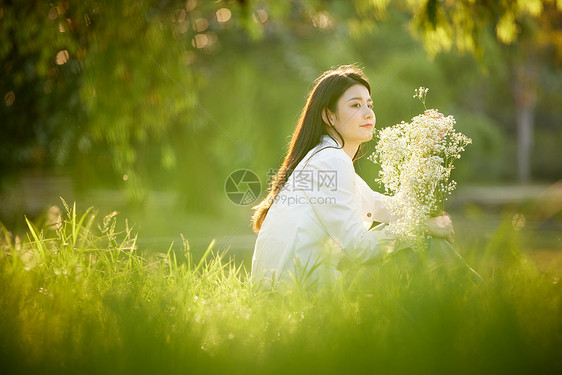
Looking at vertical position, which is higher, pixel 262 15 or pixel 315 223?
pixel 262 15

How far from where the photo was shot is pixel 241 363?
1620 mm

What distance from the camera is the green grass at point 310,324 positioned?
163 centimetres

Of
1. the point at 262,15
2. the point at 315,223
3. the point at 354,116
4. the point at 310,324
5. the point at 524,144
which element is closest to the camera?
the point at 310,324

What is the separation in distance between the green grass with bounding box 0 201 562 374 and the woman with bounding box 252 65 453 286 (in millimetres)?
191

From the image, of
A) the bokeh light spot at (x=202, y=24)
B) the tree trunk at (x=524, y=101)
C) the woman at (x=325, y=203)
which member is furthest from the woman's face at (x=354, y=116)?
the tree trunk at (x=524, y=101)

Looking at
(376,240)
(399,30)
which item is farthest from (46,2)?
(399,30)

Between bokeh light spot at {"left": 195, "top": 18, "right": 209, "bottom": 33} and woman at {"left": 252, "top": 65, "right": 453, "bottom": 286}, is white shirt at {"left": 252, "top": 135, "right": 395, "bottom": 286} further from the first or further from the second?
bokeh light spot at {"left": 195, "top": 18, "right": 209, "bottom": 33}

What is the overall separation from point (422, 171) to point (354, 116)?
1.42 feet

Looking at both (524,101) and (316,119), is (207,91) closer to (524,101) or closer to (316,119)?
(316,119)

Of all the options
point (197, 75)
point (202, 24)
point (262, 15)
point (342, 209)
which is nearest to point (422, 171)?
point (342, 209)

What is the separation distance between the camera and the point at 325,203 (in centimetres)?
229

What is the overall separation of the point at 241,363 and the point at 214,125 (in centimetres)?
901

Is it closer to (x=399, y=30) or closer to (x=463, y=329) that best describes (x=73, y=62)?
(x=463, y=329)

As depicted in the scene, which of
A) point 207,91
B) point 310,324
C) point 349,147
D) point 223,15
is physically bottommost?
point 310,324
